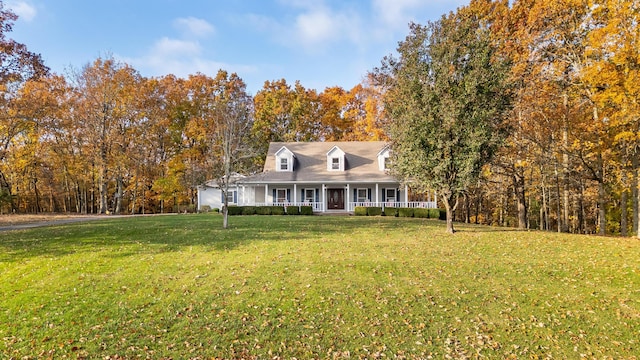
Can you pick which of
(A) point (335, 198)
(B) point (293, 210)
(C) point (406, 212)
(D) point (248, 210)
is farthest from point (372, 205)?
(D) point (248, 210)

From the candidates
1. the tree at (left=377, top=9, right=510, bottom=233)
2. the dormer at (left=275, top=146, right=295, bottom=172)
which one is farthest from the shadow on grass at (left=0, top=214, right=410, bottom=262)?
the dormer at (left=275, top=146, right=295, bottom=172)

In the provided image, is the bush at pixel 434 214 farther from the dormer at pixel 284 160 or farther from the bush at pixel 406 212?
the dormer at pixel 284 160

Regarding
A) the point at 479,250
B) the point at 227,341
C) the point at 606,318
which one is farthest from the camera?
the point at 479,250

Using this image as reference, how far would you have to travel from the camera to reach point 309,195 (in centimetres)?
2870

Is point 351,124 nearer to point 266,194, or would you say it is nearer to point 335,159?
point 335,159

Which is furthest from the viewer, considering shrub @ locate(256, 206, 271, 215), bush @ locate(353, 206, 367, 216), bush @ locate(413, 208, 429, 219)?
shrub @ locate(256, 206, 271, 215)

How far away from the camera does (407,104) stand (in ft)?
49.1

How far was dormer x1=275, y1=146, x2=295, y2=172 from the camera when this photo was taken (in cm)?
2878

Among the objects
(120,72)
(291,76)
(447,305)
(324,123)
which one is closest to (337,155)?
(324,123)

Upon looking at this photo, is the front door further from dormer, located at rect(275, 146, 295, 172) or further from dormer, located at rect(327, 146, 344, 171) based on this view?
dormer, located at rect(275, 146, 295, 172)

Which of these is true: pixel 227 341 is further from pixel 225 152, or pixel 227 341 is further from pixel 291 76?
pixel 291 76

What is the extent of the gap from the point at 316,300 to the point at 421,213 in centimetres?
1782

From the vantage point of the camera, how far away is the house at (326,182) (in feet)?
89.0

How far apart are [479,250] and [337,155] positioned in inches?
707
